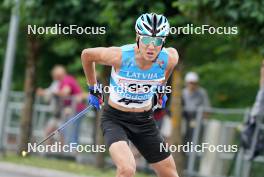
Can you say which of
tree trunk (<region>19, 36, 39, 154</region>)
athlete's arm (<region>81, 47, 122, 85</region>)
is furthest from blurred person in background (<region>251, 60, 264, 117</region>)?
tree trunk (<region>19, 36, 39, 154</region>)

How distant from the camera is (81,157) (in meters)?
18.8

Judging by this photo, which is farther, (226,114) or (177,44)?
(226,114)

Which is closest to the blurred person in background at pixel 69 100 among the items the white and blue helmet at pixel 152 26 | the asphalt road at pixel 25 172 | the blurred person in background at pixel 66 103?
the blurred person in background at pixel 66 103

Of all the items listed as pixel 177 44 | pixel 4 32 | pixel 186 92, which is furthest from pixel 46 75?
pixel 177 44

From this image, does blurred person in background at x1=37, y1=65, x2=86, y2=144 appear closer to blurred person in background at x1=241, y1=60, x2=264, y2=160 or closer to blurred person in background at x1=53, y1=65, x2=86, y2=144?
blurred person in background at x1=53, y1=65, x2=86, y2=144

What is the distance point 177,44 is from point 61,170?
302 cm

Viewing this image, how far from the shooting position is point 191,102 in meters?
16.9

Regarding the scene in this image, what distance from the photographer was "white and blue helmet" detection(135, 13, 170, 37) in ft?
30.7

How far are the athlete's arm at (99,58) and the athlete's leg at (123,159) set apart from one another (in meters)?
0.84

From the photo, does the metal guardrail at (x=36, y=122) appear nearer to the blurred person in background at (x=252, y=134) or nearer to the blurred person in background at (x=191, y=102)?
the blurred person in background at (x=191, y=102)

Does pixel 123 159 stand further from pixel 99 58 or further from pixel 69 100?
pixel 69 100

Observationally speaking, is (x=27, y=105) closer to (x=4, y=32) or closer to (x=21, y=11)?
(x=4, y=32)

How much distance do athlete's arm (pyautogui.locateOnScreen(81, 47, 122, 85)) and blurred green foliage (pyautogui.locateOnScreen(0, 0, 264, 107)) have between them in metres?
3.71

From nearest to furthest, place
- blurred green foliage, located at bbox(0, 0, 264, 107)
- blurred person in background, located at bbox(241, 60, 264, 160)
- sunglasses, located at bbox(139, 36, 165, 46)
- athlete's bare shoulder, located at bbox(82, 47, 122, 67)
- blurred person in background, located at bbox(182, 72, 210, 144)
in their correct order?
sunglasses, located at bbox(139, 36, 165, 46)
athlete's bare shoulder, located at bbox(82, 47, 122, 67)
blurred green foliage, located at bbox(0, 0, 264, 107)
blurred person in background, located at bbox(241, 60, 264, 160)
blurred person in background, located at bbox(182, 72, 210, 144)
